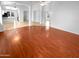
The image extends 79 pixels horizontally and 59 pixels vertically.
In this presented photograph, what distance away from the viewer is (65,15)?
6012mm

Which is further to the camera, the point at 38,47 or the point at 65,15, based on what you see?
the point at 65,15

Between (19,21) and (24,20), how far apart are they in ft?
1.74

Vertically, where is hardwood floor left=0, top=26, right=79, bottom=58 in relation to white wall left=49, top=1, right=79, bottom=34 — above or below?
below

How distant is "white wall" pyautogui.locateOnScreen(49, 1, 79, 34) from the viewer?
5.24 meters

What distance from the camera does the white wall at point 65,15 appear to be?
17.2 ft

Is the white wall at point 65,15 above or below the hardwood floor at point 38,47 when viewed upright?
above

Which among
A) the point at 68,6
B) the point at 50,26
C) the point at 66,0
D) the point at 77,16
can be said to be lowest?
the point at 50,26

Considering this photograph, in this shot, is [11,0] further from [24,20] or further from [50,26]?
[50,26]

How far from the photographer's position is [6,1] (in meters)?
6.40

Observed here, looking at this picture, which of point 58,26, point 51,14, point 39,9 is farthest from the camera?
point 39,9

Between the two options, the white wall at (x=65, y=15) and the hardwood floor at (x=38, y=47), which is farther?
the white wall at (x=65, y=15)

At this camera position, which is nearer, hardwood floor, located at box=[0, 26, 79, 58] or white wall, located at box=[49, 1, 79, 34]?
hardwood floor, located at box=[0, 26, 79, 58]

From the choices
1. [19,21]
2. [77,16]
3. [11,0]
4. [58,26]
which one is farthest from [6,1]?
[77,16]

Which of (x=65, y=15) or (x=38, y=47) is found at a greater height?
(x=65, y=15)
